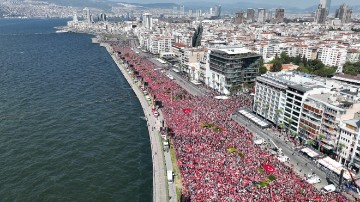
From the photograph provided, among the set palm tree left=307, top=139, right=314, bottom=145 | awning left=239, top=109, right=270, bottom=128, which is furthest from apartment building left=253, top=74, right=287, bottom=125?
palm tree left=307, top=139, right=314, bottom=145

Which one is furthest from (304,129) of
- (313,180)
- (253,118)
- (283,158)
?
(313,180)

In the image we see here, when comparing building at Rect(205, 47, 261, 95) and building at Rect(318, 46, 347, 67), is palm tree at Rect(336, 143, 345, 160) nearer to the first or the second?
building at Rect(205, 47, 261, 95)

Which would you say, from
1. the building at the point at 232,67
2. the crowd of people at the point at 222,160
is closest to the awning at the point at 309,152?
the crowd of people at the point at 222,160

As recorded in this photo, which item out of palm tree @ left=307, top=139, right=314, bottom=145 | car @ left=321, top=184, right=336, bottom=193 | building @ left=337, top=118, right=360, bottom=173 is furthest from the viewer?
palm tree @ left=307, top=139, right=314, bottom=145

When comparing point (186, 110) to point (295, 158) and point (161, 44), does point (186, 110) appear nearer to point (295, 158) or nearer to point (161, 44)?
point (295, 158)

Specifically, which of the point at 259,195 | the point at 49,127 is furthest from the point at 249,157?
the point at 49,127
